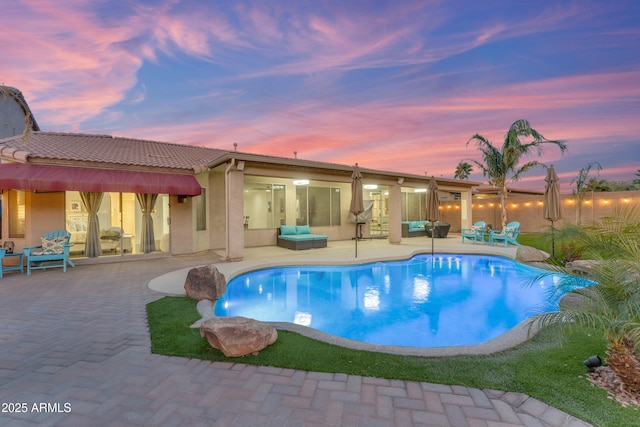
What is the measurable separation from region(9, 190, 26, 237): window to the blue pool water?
328 inches

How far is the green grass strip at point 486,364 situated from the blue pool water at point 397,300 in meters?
0.83

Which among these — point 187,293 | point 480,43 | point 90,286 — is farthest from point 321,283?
point 480,43

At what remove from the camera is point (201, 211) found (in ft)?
46.3

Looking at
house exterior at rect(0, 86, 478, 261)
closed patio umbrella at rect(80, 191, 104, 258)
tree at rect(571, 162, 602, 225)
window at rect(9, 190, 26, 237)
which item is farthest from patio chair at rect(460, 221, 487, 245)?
window at rect(9, 190, 26, 237)

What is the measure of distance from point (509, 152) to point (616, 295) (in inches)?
697

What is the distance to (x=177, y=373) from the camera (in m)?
3.40

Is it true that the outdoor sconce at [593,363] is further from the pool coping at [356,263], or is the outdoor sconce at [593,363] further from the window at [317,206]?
the window at [317,206]

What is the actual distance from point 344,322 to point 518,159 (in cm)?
1742

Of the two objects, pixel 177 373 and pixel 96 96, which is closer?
pixel 177 373

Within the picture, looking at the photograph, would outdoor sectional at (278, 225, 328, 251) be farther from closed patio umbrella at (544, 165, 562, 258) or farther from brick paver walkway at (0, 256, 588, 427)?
brick paver walkway at (0, 256, 588, 427)

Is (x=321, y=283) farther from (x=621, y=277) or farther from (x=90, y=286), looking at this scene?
(x=621, y=277)

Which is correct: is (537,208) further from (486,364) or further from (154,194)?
(154,194)

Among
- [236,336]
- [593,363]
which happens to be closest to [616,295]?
[593,363]

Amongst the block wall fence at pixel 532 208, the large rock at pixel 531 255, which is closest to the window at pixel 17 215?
the large rock at pixel 531 255
